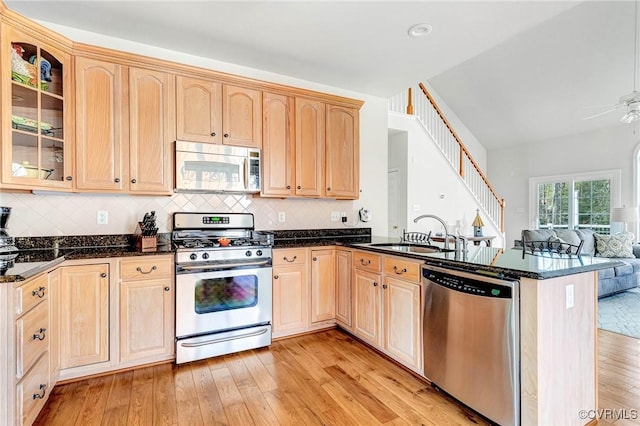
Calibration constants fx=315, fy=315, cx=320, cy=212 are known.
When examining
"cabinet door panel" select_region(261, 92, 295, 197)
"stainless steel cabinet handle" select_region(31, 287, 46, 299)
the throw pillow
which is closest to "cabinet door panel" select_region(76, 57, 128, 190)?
"stainless steel cabinet handle" select_region(31, 287, 46, 299)

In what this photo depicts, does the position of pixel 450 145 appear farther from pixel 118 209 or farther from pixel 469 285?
pixel 118 209

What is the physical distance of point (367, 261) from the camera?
2820 millimetres

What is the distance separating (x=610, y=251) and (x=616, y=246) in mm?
109

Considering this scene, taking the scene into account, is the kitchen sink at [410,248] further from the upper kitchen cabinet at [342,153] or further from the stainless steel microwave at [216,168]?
the stainless steel microwave at [216,168]

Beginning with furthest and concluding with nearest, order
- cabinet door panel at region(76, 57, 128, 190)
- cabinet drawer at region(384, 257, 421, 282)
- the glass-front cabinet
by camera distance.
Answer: cabinet door panel at region(76, 57, 128, 190), cabinet drawer at region(384, 257, 421, 282), the glass-front cabinet

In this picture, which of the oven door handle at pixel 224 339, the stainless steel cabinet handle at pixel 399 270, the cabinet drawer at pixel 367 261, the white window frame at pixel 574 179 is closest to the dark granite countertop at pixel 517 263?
the stainless steel cabinet handle at pixel 399 270

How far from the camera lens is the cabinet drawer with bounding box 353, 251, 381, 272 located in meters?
2.71

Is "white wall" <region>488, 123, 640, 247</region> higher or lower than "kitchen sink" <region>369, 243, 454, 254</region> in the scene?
higher

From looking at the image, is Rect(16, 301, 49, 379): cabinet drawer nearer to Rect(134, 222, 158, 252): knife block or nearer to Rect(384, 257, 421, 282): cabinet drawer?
Rect(134, 222, 158, 252): knife block

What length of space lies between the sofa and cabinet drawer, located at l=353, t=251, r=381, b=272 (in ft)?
8.69

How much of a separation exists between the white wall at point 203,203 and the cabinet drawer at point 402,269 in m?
1.41

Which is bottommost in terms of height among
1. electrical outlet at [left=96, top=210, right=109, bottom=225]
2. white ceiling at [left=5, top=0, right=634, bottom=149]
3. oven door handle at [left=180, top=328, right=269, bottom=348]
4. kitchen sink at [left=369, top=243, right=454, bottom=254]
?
oven door handle at [left=180, top=328, right=269, bottom=348]

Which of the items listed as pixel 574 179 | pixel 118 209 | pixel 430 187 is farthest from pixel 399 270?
pixel 574 179

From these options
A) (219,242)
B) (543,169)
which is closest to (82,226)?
(219,242)
